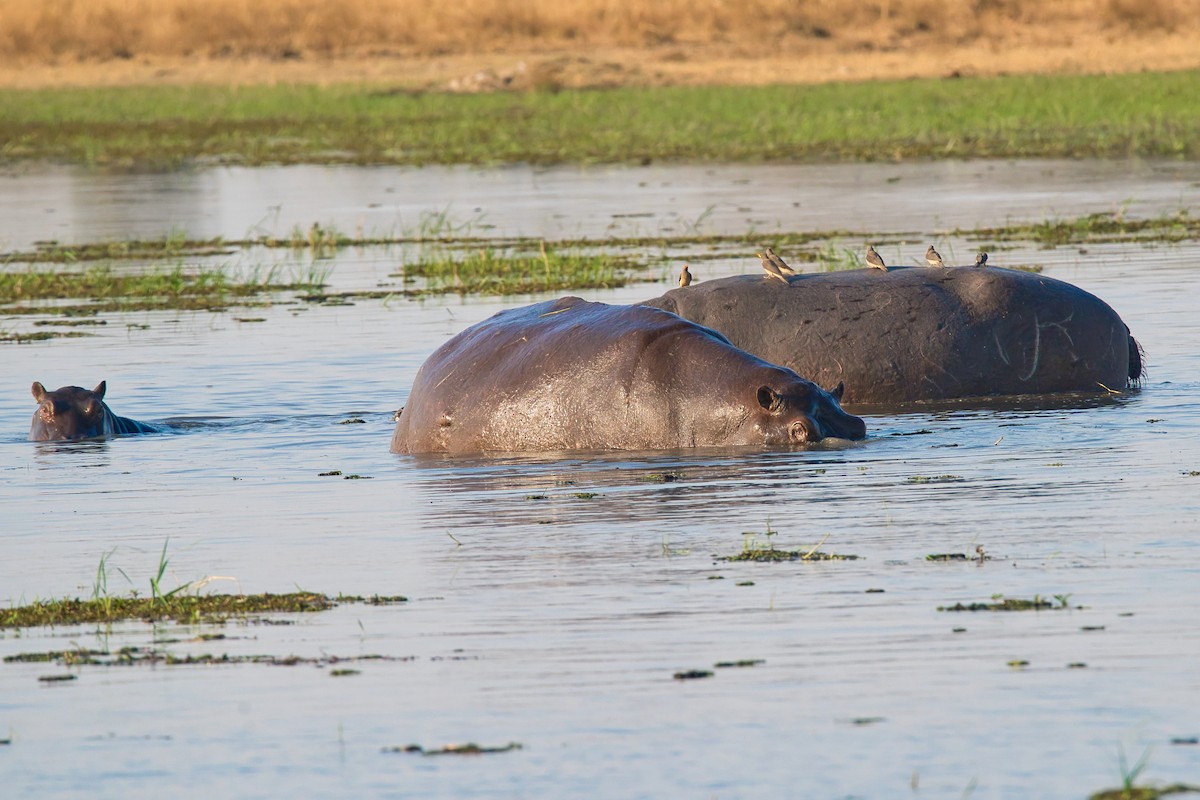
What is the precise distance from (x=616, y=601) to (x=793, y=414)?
3.12 m

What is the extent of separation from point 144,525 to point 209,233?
16253 mm

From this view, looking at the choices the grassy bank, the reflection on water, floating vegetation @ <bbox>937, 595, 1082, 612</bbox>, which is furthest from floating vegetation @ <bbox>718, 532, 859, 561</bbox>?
the grassy bank

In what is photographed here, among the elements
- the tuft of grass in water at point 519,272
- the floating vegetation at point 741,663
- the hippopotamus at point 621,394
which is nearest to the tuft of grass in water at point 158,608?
the floating vegetation at point 741,663

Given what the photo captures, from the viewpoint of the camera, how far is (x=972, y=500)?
802 centimetres

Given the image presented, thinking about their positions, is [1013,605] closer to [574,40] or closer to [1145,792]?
[1145,792]

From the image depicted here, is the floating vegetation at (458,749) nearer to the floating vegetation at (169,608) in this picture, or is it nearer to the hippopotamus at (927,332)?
the floating vegetation at (169,608)

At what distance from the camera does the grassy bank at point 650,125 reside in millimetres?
33750

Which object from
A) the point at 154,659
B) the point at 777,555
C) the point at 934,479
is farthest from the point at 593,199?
the point at 154,659

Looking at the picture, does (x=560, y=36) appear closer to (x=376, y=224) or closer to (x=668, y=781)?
(x=376, y=224)

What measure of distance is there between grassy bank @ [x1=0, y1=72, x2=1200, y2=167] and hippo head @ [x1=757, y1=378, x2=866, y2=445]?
2231cm

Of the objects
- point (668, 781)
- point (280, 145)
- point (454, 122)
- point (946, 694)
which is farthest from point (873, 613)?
point (454, 122)

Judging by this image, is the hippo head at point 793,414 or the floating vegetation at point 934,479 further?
the hippo head at point 793,414

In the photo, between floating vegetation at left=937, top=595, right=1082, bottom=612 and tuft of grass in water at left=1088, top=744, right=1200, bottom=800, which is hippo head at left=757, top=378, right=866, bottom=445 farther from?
tuft of grass in water at left=1088, top=744, right=1200, bottom=800

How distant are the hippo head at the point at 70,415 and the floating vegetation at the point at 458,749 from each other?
669 centimetres
